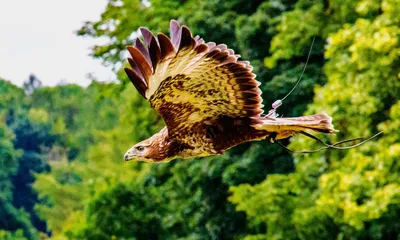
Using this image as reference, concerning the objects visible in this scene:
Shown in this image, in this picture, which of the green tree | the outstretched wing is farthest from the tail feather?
the green tree


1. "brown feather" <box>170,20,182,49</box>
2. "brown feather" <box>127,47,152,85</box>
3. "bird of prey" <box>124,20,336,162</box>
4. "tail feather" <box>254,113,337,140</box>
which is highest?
"brown feather" <box>170,20,182,49</box>

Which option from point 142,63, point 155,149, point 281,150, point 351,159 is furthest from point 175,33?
point 281,150

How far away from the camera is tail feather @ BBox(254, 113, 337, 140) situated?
7176mm

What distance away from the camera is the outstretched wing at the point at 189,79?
6980 mm

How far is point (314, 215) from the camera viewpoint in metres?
20.1

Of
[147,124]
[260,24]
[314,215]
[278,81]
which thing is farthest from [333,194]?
[147,124]

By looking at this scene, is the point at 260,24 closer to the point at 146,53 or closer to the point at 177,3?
the point at 177,3

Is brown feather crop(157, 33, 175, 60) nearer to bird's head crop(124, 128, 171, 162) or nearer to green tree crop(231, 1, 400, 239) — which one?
bird's head crop(124, 128, 171, 162)

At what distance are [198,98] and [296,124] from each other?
0.63 metres

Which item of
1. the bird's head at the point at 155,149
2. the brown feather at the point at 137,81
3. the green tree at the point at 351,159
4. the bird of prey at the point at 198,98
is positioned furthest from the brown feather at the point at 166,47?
the green tree at the point at 351,159

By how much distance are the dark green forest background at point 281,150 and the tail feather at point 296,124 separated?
10.1 metres

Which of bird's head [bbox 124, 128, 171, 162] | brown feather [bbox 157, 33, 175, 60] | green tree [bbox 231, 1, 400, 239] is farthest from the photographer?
green tree [bbox 231, 1, 400, 239]

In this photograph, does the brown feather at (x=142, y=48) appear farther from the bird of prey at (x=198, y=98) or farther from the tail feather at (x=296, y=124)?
the tail feather at (x=296, y=124)

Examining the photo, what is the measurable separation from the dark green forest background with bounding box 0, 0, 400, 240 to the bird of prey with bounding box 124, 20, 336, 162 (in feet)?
33.2
